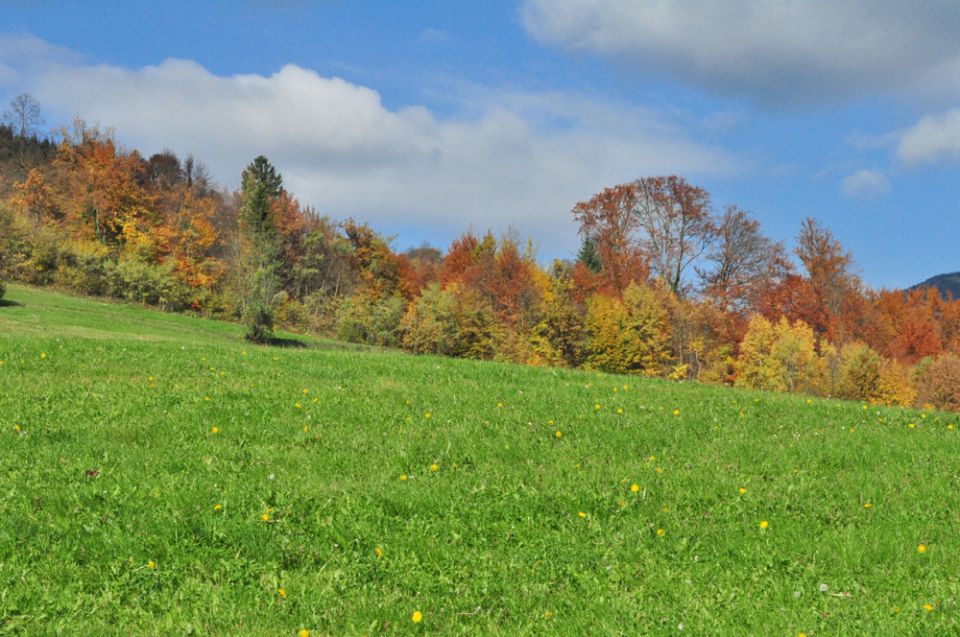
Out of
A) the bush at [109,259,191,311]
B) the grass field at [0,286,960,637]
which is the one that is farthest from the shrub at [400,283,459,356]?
the grass field at [0,286,960,637]

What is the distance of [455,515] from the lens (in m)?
6.88

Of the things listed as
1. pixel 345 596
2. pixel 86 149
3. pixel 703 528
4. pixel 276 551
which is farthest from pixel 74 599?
pixel 86 149

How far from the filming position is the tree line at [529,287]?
2077 inches

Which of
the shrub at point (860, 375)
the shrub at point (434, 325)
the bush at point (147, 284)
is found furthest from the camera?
the shrub at point (434, 325)

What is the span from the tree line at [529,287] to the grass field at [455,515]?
36.9 m

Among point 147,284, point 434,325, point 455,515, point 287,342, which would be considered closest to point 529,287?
point 434,325

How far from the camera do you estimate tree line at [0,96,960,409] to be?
52744 mm

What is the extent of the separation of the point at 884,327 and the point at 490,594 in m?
68.0

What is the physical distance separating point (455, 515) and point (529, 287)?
55.0 metres

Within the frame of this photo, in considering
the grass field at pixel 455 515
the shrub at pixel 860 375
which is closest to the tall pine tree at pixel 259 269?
the grass field at pixel 455 515

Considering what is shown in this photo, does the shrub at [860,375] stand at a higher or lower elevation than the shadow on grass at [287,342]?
higher

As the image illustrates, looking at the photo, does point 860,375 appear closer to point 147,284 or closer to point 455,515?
point 455,515

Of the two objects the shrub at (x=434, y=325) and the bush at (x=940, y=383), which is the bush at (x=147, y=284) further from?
the bush at (x=940, y=383)

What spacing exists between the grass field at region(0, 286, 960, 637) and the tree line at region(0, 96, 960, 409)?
1454 inches
